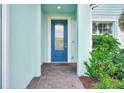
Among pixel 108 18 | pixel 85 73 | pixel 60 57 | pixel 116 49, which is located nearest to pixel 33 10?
pixel 85 73

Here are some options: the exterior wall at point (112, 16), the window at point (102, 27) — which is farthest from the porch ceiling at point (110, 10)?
the window at point (102, 27)

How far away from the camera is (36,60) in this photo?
640cm

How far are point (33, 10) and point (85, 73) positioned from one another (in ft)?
7.82

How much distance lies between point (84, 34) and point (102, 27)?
3.36 metres

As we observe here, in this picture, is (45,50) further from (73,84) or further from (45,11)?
(73,84)

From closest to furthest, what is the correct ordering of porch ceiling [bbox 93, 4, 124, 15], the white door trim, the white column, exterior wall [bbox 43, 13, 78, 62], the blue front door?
the white door trim < the white column < porch ceiling [bbox 93, 4, 124, 15] < exterior wall [bbox 43, 13, 78, 62] < the blue front door

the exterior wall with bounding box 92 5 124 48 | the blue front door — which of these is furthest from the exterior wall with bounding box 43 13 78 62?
the exterior wall with bounding box 92 5 124 48

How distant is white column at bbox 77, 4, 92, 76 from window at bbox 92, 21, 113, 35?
3.17 m

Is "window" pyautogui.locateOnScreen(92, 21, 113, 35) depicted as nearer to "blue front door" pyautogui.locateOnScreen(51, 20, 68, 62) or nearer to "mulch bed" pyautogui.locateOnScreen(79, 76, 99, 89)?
"blue front door" pyautogui.locateOnScreen(51, 20, 68, 62)

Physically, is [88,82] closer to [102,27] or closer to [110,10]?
[102,27]

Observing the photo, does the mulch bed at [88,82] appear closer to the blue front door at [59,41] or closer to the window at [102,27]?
the window at [102,27]

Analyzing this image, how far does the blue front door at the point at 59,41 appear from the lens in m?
10.7

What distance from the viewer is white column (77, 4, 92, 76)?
6395mm

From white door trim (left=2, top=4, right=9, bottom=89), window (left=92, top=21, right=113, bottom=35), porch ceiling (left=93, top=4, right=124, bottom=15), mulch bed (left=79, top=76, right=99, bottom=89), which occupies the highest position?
porch ceiling (left=93, top=4, right=124, bottom=15)
